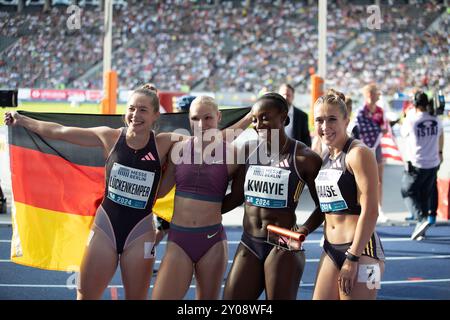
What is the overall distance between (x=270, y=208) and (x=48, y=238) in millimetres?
2273

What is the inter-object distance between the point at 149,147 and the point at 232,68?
35218 millimetres

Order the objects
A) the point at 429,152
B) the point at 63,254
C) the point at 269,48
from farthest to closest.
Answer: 1. the point at 269,48
2. the point at 429,152
3. the point at 63,254

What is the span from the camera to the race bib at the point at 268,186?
15.2ft

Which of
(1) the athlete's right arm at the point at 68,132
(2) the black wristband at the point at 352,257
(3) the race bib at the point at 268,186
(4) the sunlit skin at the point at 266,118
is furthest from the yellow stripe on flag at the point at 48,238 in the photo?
(2) the black wristband at the point at 352,257

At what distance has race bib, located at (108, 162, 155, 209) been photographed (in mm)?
4879

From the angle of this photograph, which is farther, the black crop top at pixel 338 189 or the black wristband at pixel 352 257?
the black crop top at pixel 338 189

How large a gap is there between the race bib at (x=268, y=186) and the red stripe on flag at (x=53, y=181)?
6.42ft

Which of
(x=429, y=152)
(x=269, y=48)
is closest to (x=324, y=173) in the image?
(x=429, y=152)

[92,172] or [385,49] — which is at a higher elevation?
[385,49]

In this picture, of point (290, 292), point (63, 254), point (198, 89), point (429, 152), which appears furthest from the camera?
point (198, 89)

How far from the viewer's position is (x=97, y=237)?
4910 millimetres

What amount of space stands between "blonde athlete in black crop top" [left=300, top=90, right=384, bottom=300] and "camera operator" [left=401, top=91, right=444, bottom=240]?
572cm

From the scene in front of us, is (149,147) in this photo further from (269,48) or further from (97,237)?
(269,48)

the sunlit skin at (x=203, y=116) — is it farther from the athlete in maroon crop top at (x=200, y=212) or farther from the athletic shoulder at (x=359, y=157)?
the athletic shoulder at (x=359, y=157)
